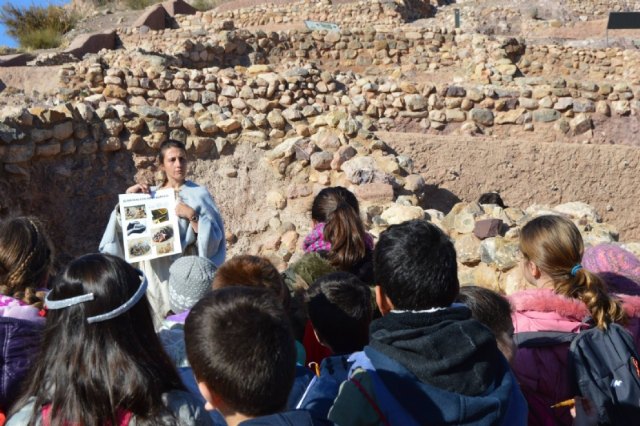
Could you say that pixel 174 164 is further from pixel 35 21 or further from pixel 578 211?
pixel 35 21

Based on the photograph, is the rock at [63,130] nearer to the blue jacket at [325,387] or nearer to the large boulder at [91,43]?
the blue jacket at [325,387]

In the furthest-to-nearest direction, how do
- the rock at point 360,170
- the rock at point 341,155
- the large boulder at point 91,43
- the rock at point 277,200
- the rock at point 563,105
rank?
the large boulder at point 91,43 < the rock at point 563,105 < the rock at point 341,155 < the rock at point 277,200 < the rock at point 360,170

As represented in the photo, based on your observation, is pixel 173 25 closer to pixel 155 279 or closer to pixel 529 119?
pixel 529 119

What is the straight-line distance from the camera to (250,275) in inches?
107

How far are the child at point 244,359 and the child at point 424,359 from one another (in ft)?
0.73

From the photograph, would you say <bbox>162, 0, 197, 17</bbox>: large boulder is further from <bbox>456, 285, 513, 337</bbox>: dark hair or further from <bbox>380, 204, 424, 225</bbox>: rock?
<bbox>456, 285, 513, 337</bbox>: dark hair

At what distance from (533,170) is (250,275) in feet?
23.8

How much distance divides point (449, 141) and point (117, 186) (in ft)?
15.8

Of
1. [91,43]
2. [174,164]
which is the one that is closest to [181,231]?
[174,164]

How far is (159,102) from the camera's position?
7.89m

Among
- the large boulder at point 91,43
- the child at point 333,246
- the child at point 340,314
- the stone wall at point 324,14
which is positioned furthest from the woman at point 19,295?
the stone wall at point 324,14

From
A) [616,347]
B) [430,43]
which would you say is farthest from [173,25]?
[616,347]

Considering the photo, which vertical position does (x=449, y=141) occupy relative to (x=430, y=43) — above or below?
below

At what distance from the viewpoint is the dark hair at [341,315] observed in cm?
258
